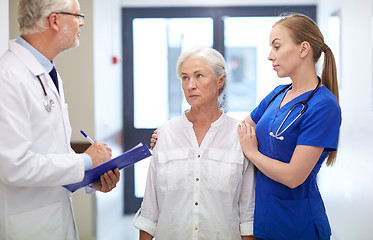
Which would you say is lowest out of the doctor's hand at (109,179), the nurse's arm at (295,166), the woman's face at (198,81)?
the doctor's hand at (109,179)

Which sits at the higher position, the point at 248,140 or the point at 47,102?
the point at 47,102

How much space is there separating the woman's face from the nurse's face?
0.88ft

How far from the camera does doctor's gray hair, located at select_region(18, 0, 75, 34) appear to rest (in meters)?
1.60

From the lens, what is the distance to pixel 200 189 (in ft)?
5.94

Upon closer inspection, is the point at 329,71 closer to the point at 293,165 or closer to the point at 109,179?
the point at 293,165

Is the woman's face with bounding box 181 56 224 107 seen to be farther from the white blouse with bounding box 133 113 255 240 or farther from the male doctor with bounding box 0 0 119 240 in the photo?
the male doctor with bounding box 0 0 119 240

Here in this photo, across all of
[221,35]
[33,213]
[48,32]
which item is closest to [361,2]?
[221,35]

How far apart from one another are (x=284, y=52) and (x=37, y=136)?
95 centimetres

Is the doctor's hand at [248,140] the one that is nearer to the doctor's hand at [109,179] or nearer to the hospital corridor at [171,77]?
the doctor's hand at [109,179]

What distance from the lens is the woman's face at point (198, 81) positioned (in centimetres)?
184

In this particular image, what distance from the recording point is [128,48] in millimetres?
4816

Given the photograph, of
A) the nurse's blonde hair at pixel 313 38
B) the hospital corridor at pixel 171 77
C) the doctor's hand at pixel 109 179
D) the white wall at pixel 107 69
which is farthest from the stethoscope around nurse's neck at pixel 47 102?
the white wall at pixel 107 69

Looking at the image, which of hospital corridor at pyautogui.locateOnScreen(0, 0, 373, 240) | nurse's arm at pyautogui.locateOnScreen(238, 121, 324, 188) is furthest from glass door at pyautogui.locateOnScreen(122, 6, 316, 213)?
nurse's arm at pyautogui.locateOnScreen(238, 121, 324, 188)

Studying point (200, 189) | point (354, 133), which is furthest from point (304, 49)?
point (354, 133)
